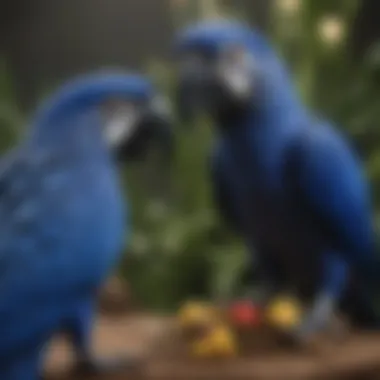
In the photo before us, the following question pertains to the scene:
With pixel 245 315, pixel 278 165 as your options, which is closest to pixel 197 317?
pixel 245 315

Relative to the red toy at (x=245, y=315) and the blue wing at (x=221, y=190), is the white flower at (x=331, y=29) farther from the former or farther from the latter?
the red toy at (x=245, y=315)

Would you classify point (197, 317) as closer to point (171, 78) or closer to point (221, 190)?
point (221, 190)

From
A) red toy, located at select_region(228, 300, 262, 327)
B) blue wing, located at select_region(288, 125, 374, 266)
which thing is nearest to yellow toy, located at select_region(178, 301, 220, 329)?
red toy, located at select_region(228, 300, 262, 327)

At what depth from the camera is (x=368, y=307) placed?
0.96 m

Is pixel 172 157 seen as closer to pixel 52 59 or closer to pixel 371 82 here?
pixel 371 82

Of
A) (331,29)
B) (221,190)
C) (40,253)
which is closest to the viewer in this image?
(40,253)

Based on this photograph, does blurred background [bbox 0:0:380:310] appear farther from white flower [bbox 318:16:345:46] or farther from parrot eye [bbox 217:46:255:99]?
parrot eye [bbox 217:46:255:99]

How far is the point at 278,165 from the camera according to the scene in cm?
91

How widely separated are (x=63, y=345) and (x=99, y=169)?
0.61ft

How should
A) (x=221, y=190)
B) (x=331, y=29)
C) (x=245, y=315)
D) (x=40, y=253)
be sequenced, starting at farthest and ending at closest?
1. (x=331, y=29)
2. (x=221, y=190)
3. (x=245, y=315)
4. (x=40, y=253)

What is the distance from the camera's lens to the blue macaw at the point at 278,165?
88cm

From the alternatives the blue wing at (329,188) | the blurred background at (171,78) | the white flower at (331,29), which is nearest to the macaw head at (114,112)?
the blue wing at (329,188)

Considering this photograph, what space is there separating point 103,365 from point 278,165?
228mm

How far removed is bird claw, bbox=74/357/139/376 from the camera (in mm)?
797
